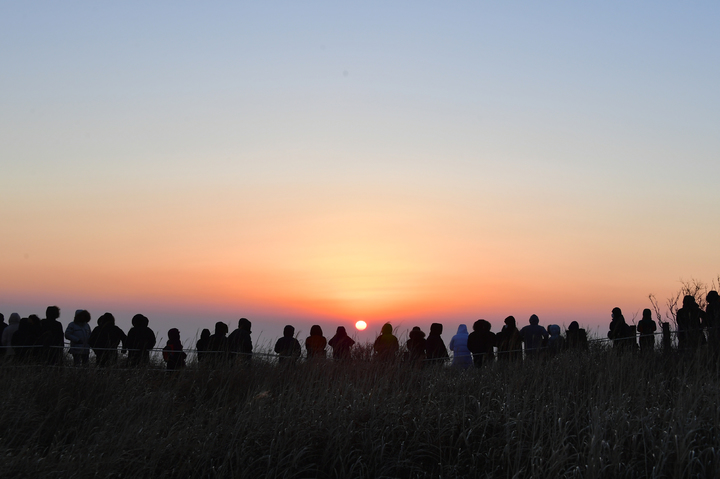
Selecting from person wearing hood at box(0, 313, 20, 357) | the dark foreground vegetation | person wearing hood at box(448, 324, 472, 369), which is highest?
person wearing hood at box(0, 313, 20, 357)

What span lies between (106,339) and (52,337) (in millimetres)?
924

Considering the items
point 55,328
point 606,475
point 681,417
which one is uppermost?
point 55,328

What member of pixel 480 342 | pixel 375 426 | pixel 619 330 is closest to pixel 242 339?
pixel 480 342

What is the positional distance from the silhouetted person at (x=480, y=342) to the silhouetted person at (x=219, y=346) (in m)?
4.84

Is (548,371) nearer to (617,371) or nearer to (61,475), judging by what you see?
(617,371)

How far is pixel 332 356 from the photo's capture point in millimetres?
13375

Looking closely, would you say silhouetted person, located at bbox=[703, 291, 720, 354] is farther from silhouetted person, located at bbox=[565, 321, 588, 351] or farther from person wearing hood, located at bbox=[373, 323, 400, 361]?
person wearing hood, located at bbox=[373, 323, 400, 361]

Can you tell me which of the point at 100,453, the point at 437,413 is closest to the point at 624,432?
the point at 437,413

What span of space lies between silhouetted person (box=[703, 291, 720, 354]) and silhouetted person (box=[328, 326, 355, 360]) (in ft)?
20.8

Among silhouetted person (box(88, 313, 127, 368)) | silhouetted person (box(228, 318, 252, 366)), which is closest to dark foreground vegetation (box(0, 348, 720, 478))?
silhouetted person (box(88, 313, 127, 368))

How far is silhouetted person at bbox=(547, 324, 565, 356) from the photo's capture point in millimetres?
14055

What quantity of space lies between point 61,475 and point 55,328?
5936 millimetres

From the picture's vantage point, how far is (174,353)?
1309cm

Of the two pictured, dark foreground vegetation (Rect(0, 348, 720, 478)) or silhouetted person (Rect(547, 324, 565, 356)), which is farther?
silhouetted person (Rect(547, 324, 565, 356))
